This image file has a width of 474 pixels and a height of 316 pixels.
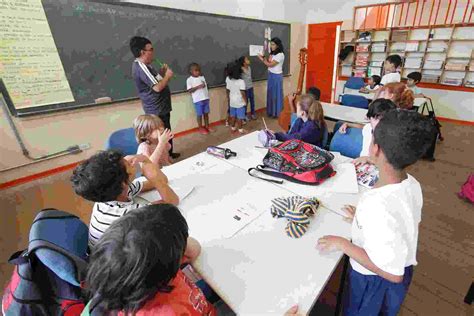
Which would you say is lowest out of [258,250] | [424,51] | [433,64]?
[258,250]

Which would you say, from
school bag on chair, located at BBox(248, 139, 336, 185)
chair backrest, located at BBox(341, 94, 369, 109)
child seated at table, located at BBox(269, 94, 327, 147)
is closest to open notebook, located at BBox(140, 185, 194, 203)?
school bag on chair, located at BBox(248, 139, 336, 185)

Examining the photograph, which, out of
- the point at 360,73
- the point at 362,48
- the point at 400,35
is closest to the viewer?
the point at 400,35

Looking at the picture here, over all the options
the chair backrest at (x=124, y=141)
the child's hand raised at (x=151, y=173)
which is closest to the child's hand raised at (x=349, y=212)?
the child's hand raised at (x=151, y=173)

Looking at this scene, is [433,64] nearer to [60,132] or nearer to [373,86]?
[373,86]

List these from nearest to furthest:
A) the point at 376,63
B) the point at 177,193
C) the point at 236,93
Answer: the point at 177,193, the point at 236,93, the point at 376,63

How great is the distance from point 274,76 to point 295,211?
427cm

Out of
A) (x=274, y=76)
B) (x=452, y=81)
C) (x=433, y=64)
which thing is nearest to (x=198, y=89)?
(x=274, y=76)

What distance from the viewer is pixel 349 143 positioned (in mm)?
1811

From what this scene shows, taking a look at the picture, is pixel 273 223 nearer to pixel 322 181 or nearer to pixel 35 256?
pixel 322 181

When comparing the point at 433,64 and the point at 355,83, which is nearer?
the point at 433,64

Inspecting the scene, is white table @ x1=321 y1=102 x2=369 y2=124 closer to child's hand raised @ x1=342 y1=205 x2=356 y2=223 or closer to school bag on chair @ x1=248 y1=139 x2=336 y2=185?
school bag on chair @ x1=248 y1=139 x2=336 y2=185

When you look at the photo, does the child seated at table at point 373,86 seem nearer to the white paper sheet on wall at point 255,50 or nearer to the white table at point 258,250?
the white paper sheet on wall at point 255,50

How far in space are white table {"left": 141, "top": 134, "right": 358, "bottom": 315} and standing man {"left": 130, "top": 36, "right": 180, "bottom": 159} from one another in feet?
5.14

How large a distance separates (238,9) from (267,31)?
0.79 meters
